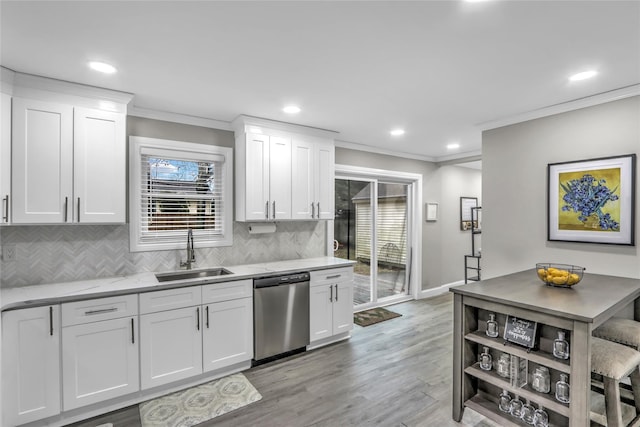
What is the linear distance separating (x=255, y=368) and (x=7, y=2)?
3.22 m

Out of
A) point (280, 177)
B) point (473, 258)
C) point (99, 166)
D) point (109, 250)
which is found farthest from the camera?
point (473, 258)

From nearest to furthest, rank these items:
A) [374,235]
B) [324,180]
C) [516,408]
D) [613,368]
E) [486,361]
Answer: [613,368] < [516,408] < [486,361] < [324,180] < [374,235]

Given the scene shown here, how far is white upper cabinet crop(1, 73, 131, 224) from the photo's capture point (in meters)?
2.33

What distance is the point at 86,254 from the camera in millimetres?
2814

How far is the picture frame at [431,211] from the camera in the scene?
565 cm

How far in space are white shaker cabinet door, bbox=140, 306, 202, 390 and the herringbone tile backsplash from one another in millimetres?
722

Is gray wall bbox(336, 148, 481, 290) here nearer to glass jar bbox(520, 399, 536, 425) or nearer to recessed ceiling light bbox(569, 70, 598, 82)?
recessed ceiling light bbox(569, 70, 598, 82)

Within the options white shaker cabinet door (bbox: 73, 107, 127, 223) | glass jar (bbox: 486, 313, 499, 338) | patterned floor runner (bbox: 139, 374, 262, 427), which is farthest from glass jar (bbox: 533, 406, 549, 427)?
white shaker cabinet door (bbox: 73, 107, 127, 223)

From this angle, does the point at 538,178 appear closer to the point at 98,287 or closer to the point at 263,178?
the point at 263,178

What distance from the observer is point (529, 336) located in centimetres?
197

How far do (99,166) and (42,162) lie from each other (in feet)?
1.19

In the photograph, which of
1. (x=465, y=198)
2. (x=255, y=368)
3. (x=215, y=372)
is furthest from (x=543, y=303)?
(x=465, y=198)

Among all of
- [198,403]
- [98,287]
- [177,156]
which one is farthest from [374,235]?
[98,287]

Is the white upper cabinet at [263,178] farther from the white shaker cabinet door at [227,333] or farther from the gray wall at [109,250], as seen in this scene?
the white shaker cabinet door at [227,333]
